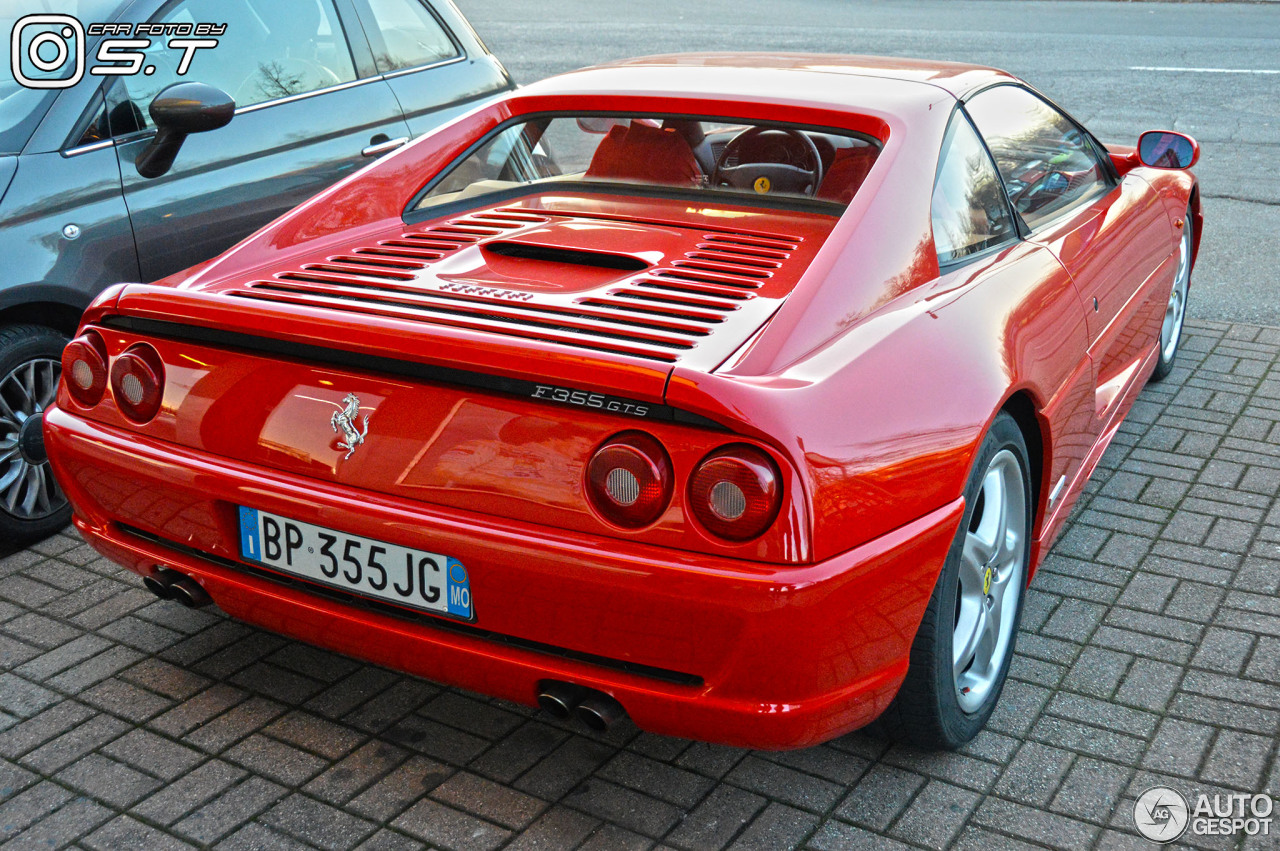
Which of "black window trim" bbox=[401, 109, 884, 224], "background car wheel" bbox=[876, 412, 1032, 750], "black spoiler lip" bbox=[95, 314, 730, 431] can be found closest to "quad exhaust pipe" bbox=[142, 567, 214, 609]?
"black spoiler lip" bbox=[95, 314, 730, 431]

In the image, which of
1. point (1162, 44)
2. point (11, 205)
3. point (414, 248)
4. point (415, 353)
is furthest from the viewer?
point (1162, 44)

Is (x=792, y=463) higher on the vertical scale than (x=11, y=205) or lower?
lower

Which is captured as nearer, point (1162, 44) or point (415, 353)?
point (415, 353)

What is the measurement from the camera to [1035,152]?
11.8 ft

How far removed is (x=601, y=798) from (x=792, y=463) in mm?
970

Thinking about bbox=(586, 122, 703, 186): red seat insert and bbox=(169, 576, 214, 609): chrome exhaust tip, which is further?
bbox=(586, 122, 703, 186): red seat insert

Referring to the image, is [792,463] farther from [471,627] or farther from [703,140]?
[703,140]

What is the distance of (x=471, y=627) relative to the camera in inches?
91.7

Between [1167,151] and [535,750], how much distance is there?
316cm

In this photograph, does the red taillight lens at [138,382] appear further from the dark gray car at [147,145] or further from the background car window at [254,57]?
the background car window at [254,57]

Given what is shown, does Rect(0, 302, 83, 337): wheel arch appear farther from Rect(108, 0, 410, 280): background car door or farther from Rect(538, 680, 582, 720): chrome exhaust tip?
Rect(538, 680, 582, 720): chrome exhaust tip

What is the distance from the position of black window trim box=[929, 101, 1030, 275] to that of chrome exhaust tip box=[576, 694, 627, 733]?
1.26m

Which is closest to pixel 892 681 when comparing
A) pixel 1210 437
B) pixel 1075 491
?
pixel 1075 491

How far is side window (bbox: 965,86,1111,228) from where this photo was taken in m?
3.29
